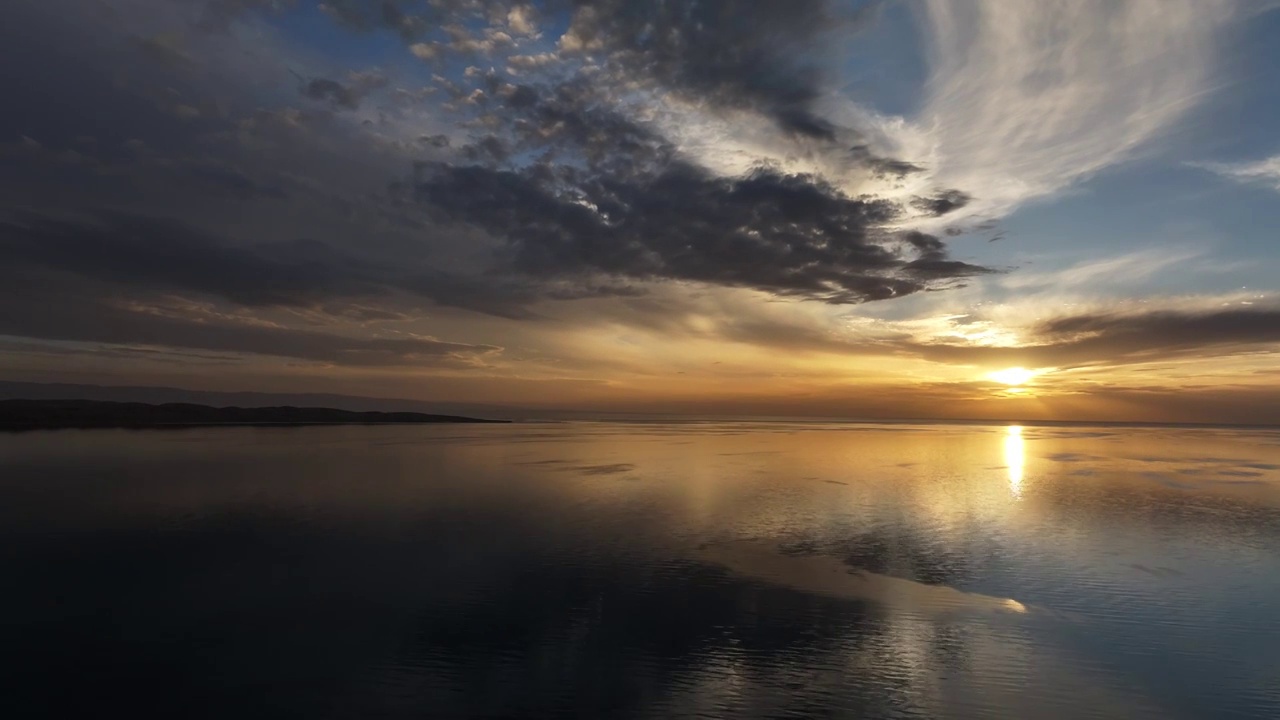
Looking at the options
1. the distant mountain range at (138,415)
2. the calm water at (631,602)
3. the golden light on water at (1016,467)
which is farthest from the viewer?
the distant mountain range at (138,415)

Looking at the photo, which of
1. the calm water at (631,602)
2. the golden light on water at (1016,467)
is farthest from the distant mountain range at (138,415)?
the golden light on water at (1016,467)

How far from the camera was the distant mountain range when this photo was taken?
264 ft

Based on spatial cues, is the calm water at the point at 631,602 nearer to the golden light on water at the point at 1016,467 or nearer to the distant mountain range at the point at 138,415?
the golden light on water at the point at 1016,467

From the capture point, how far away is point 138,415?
301ft

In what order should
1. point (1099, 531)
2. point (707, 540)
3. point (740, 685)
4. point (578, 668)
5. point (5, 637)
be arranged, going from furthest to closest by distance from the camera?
point (1099, 531) → point (707, 540) → point (5, 637) → point (578, 668) → point (740, 685)

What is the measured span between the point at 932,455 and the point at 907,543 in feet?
127

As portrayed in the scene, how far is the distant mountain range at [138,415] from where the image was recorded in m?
80.4

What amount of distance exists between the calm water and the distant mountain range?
60727 millimetres

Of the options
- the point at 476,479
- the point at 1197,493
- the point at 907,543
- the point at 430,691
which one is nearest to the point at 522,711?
the point at 430,691

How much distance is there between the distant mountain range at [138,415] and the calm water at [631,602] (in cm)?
6073

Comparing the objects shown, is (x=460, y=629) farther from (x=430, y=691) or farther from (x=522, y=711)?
(x=522, y=711)

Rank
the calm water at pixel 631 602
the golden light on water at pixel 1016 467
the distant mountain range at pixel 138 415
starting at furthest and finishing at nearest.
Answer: the distant mountain range at pixel 138 415 → the golden light on water at pixel 1016 467 → the calm water at pixel 631 602

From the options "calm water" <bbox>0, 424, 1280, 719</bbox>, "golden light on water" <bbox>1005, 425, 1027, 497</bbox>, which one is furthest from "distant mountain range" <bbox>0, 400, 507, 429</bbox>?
"golden light on water" <bbox>1005, 425, 1027, 497</bbox>

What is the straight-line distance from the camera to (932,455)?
56.6 meters
